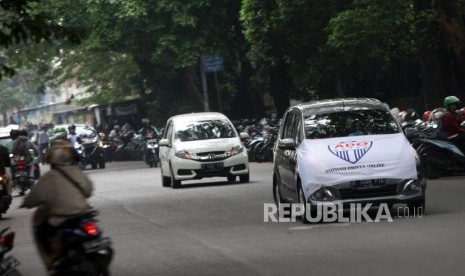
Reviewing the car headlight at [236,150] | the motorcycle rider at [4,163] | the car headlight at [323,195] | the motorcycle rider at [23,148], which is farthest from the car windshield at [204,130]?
the car headlight at [323,195]

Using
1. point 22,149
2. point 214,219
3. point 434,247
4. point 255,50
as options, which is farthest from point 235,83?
point 434,247

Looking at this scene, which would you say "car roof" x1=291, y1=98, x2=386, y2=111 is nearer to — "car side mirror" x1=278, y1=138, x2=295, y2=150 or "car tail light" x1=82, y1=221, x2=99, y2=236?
"car side mirror" x1=278, y1=138, x2=295, y2=150

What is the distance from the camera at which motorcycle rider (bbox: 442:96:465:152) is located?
23.6 metres

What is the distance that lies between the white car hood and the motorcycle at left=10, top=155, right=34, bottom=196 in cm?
476

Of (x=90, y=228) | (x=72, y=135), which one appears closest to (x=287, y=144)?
(x=90, y=228)

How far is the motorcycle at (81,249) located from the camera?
1015cm

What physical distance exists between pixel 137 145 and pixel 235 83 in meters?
5.50

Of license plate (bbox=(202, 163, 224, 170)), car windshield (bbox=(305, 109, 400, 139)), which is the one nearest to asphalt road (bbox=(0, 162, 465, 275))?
car windshield (bbox=(305, 109, 400, 139))

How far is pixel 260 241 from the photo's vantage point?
1466 cm

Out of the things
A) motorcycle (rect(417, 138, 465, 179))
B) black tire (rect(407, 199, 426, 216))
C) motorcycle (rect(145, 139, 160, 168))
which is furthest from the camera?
motorcycle (rect(145, 139, 160, 168))

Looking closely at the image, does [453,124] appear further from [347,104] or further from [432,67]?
[432,67]

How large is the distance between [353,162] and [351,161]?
0.11 ft

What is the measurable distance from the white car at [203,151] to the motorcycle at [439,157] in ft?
17.3

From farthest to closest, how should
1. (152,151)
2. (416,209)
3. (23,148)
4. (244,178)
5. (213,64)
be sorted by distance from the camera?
(213,64)
(152,151)
(23,148)
(244,178)
(416,209)
